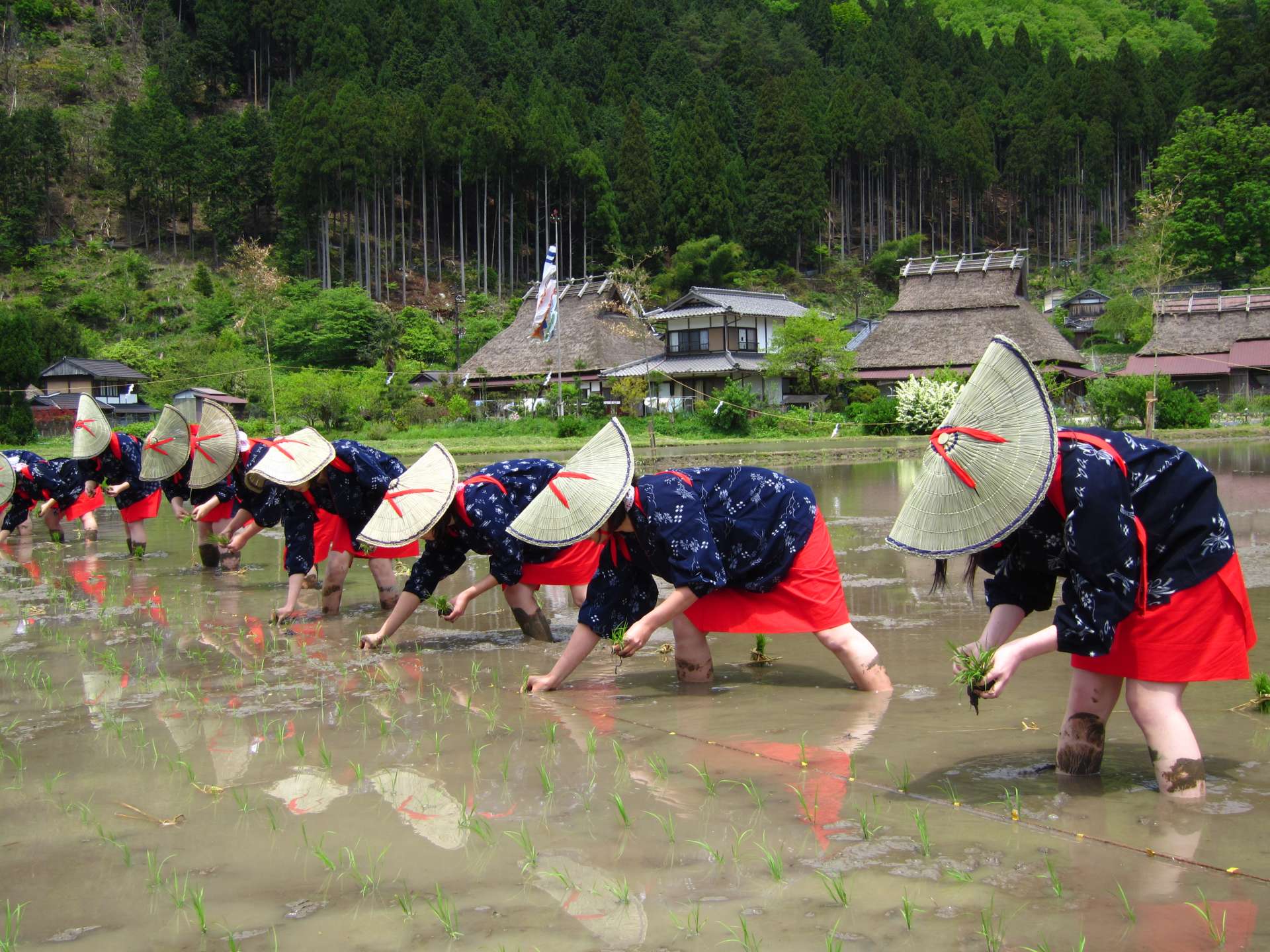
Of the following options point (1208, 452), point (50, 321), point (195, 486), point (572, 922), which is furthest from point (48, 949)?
point (50, 321)

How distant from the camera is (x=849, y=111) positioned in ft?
248

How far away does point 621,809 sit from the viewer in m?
3.86

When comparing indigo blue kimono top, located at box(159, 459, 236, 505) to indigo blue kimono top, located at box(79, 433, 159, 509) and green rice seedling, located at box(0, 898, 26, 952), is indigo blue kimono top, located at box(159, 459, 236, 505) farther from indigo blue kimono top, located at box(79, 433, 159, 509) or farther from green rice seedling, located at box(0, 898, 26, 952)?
green rice seedling, located at box(0, 898, 26, 952)

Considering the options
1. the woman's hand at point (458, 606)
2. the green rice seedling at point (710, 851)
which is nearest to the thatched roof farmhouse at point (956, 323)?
the woman's hand at point (458, 606)

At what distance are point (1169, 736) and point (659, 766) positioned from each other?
6.28 ft

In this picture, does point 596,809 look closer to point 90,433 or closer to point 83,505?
point 90,433

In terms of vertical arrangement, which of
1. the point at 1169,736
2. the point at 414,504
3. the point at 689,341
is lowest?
the point at 1169,736

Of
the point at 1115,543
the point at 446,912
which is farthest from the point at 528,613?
the point at 1115,543

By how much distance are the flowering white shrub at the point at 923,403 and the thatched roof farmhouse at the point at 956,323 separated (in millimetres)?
12276

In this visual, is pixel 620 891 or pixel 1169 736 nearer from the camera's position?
pixel 620 891

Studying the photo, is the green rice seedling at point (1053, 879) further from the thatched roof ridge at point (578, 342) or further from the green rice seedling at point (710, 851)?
the thatched roof ridge at point (578, 342)

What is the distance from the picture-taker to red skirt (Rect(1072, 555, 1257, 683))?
144 inches

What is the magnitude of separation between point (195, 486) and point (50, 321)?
1824 inches

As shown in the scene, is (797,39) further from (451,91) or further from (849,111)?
(451,91)
